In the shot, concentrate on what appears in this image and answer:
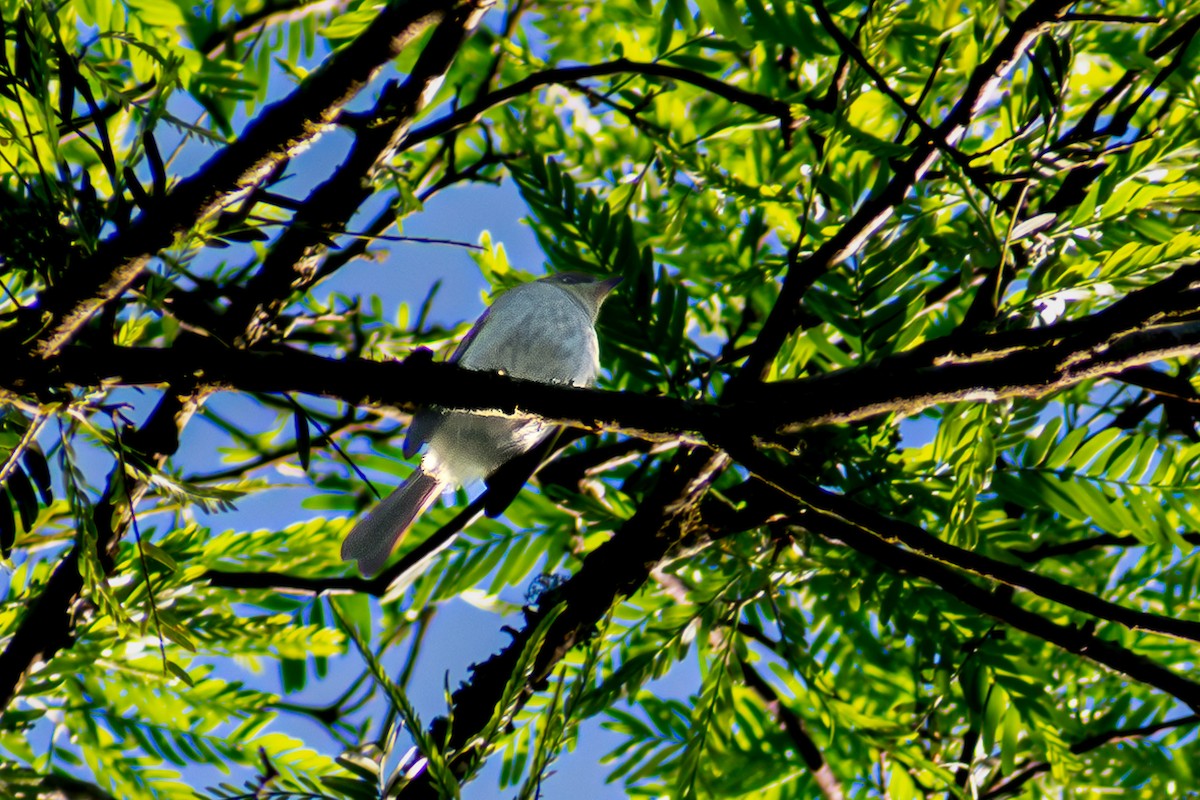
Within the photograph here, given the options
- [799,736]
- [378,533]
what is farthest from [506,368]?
[799,736]

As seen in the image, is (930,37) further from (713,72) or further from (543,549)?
(543,549)

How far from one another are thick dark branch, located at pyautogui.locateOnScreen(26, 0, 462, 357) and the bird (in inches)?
61.3

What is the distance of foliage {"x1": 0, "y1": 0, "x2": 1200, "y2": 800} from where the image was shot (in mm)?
1434

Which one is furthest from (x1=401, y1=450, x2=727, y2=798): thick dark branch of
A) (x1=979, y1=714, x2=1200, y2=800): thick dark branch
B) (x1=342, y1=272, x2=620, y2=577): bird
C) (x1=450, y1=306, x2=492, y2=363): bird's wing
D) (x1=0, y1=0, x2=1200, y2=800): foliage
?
(x1=979, y1=714, x2=1200, y2=800): thick dark branch

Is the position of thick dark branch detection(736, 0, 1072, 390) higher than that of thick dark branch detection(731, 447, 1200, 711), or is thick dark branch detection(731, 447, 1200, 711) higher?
thick dark branch detection(736, 0, 1072, 390)

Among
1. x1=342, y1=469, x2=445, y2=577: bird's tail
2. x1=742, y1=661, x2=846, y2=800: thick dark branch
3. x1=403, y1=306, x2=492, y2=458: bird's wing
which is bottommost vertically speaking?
x1=742, y1=661, x2=846, y2=800: thick dark branch

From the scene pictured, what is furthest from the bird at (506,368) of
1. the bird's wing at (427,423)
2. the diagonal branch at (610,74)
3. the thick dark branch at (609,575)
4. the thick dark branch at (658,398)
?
the thick dark branch at (658,398)

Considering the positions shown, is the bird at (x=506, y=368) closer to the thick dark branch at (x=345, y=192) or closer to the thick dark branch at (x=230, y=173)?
the thick dark branch at (x=345, y=192)

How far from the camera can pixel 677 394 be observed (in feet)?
8.34

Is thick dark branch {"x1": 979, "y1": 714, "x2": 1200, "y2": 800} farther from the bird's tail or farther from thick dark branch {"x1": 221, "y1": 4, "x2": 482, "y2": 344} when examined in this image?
thick dark branch {"x1": 221, "y1": 4, "x2": 482, "y2": 344}

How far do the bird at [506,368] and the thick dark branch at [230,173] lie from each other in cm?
156

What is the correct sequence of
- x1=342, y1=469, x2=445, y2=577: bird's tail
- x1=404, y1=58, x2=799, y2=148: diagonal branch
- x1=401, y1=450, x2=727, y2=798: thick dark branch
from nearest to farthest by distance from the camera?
x1=401, y1=450, x2=727, y2=798: thick dark branch
x1=404, y1=58, x2=799, y2=148: diagonal branch
x1=342, y1=469, x2=445, y2=577: bird's tail

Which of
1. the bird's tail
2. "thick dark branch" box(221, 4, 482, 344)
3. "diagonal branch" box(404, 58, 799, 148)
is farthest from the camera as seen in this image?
the bird's tail

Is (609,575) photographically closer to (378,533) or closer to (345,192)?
(378,533)
